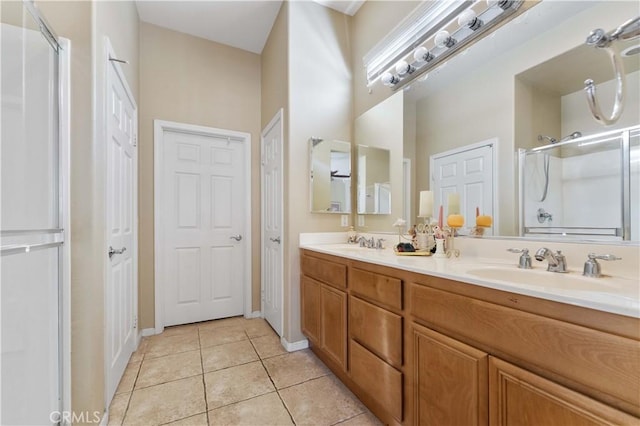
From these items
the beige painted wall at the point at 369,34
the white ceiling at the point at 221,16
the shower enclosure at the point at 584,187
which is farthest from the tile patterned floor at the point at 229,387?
the white ceiling at the point at 221,16

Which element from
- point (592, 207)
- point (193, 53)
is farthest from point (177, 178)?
point (592, 207)

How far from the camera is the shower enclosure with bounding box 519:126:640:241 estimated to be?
3.25 ft

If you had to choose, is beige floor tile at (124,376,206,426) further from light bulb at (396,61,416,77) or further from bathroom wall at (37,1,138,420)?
light bulb at (396,61,416,77)

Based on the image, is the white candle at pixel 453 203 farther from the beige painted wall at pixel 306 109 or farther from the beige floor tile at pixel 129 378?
the beige floor tile at pixel 129 378

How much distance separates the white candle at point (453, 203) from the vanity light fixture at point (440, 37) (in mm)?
896

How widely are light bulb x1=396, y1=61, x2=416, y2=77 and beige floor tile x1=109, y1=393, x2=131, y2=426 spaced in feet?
9.26

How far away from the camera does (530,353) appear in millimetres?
759

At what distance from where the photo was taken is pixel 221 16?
8.32ft

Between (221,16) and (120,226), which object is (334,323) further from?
(221,16)

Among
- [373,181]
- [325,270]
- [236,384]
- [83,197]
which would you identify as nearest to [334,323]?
[325,270]

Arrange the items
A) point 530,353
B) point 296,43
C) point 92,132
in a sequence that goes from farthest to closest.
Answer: point 296,43 < point 92,132 < point 530,353

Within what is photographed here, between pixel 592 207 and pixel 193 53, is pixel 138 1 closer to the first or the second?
pixel 193 53

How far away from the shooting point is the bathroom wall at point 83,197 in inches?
50.4

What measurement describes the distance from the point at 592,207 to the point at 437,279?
0.73 m
